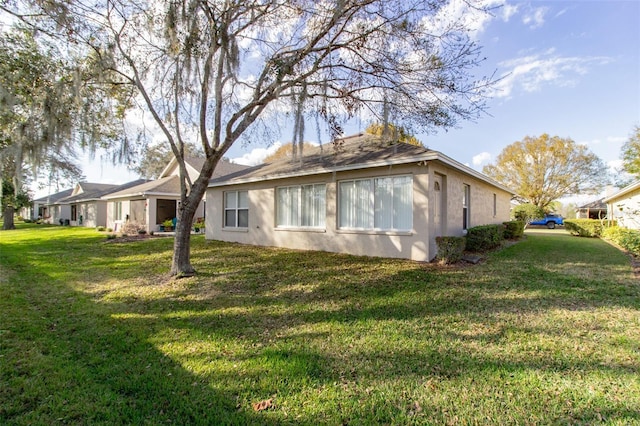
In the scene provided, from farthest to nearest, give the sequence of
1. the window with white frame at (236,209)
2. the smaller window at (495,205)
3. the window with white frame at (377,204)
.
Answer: the smaller window at (495,205) → the window with white frame at (236,209) → the window with white frame at (377,204)

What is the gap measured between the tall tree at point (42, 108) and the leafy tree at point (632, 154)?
36.3 metres

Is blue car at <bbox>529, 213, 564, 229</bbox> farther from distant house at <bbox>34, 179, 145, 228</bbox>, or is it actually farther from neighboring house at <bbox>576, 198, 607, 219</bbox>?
distant house at <bbox>34, 179, 145, 228</bbox>

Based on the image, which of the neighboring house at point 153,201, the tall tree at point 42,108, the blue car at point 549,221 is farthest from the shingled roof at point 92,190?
the blue car at point 549,221

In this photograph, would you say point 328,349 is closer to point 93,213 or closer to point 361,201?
point 361,201

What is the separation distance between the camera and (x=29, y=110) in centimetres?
627

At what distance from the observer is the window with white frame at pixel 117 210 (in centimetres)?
2326

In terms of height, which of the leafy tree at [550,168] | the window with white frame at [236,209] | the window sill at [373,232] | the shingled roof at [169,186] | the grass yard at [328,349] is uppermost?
the leafy tree at [550,168]

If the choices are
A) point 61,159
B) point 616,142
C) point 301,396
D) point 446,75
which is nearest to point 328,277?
point 301,396

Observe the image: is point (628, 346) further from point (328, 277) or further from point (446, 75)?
point (446, 75)

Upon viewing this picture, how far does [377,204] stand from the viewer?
361 inches

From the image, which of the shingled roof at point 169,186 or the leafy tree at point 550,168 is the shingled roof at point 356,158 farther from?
the leafy tree at point 550,168

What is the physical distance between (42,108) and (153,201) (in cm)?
1358

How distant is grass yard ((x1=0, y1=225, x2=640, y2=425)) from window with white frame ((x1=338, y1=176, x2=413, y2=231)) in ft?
6.24

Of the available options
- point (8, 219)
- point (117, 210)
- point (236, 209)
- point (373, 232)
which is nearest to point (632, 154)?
point (373, 232)
